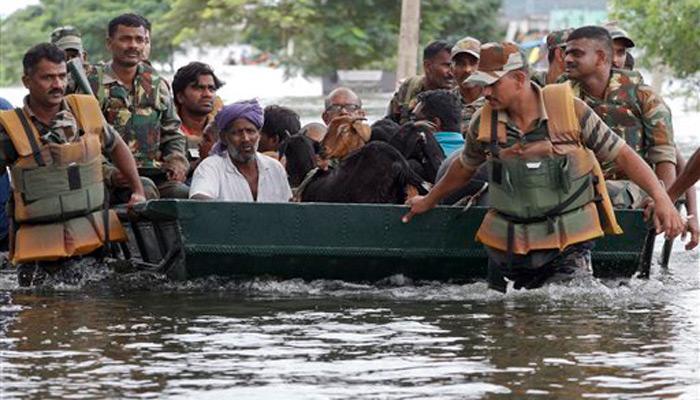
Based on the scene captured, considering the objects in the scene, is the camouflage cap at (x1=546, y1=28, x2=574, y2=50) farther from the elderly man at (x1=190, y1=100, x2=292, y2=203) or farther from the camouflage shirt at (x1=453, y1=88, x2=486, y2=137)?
the elderly man at (x1=190, y1=100, x2=292, y2=203)

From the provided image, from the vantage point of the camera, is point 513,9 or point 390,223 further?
point 513,9

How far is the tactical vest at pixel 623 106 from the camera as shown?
40.0 ft

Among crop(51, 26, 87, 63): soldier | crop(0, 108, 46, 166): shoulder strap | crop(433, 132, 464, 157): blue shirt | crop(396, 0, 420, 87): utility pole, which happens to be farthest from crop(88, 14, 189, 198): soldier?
crop(396, 0, 420, 87): utility pole

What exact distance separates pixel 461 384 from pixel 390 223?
10.3ft

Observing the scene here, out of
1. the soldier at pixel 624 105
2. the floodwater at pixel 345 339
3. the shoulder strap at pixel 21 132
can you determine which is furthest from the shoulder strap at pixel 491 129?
the shoulder strap at pixel 21 132

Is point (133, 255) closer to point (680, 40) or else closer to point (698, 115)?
point (680, 40)

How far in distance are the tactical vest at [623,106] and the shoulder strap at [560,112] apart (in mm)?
1252

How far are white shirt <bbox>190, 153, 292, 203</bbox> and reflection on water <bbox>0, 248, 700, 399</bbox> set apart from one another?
542 millimetres

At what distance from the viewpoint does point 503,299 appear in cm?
1184

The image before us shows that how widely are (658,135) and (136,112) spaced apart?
11.2 ft

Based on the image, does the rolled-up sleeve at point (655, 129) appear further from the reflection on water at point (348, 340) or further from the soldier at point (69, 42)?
the soldier at point (69, 42)

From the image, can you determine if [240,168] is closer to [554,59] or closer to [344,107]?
[344,107]

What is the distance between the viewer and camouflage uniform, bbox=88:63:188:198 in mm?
13297

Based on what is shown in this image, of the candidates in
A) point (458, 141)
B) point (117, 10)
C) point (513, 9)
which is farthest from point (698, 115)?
point (513, 9)
